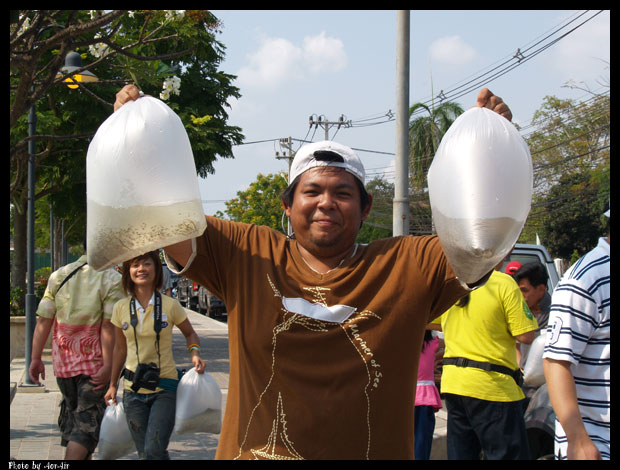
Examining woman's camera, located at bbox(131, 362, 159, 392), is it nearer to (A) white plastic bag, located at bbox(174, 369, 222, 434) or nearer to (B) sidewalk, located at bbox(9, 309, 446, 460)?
(A) white plastic bag, located at bbox(174, 369, 222, 434)

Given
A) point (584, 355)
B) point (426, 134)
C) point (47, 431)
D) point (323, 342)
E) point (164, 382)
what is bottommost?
point (47, 431)

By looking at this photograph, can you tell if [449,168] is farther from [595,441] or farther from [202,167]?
[202,167]

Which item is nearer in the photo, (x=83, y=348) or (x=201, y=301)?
(x=83, y=348)

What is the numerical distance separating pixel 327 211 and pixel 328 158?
21cm

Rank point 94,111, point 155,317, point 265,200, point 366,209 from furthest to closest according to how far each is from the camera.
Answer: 1. point 265,200
2. point 94,111
3. point 155,317
4. point 366,209

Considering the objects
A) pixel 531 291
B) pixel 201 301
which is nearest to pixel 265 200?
pixel 201 301

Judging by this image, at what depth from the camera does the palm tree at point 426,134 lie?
25719mm

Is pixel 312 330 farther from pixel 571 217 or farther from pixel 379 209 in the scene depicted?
pixel 379 209

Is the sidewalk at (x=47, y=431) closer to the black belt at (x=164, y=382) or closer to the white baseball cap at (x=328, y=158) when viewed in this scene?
the black belt at (x=164, y=382)

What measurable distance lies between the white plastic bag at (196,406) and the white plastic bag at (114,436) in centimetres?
42

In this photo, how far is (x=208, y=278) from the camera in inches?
92.0

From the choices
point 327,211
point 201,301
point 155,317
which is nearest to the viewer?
point 327,211

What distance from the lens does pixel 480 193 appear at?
1951mm
